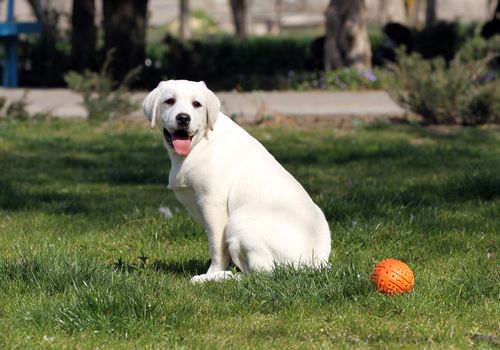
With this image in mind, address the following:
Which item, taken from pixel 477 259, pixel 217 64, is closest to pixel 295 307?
pixel 477 259

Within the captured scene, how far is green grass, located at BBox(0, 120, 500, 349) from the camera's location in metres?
5.06

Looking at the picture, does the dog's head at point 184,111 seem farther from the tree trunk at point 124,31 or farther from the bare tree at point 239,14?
the bare tree at point 239,14

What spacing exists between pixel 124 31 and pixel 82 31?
2.12m

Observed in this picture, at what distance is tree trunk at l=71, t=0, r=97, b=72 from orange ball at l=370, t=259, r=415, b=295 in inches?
687

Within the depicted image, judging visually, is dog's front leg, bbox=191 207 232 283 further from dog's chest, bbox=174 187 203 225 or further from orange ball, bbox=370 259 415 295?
orange ball, bbox=370 259 415 295

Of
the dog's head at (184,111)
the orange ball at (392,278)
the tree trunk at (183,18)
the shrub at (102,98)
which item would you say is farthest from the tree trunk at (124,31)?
the tree trunk at (183,18)

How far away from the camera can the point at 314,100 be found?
1925 centimetres

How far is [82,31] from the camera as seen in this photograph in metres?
23.3

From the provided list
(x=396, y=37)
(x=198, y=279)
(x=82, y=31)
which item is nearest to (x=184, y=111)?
(x=198, y=279)

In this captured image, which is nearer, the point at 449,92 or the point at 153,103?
the point at 153,103

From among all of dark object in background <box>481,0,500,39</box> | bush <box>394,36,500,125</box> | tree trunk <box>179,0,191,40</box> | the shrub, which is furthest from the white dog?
tree trunk <box>179,0,191,40</box>

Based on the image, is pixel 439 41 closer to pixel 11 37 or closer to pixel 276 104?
pixel 276 104

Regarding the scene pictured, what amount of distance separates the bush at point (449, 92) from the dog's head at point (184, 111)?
8.13m

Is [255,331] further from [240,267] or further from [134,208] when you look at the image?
[134,208]
